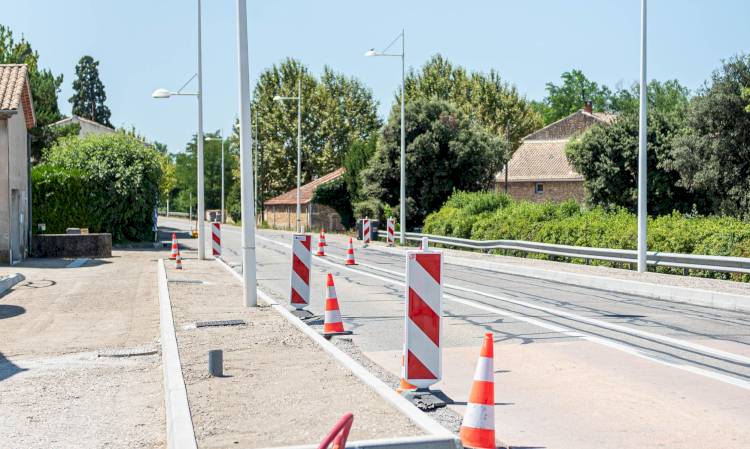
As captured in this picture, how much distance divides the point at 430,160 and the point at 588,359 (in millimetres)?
35629

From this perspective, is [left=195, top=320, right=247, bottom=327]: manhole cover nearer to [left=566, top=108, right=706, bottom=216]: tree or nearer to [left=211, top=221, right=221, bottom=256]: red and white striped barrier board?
[left=211, top=221, right=221, bottom=256]: red and white striped barrier board

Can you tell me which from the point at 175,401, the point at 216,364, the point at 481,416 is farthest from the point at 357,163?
the point at 481,416

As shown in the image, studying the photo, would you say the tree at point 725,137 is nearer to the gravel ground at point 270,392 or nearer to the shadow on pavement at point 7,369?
the gravel ground at point 270,392

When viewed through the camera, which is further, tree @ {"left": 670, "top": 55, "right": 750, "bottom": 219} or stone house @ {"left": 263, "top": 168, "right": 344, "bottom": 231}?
stone house @ {"left": 263, "top": 168, "right": 344, "bottom": 231}

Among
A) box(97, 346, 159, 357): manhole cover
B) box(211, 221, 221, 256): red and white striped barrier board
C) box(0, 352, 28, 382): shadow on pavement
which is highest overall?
box(211, 221, 221, 256): red and white striped barrier board

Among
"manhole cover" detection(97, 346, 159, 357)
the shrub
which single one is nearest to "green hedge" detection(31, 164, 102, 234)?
the shrub

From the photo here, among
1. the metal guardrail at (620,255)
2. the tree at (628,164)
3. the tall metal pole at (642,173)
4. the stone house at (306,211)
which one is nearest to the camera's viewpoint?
the metal guardrail at (620,255)

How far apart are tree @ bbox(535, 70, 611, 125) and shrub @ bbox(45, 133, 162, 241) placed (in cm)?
8361

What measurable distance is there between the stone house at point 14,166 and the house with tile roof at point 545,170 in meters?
41.1

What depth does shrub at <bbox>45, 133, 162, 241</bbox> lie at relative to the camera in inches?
1503

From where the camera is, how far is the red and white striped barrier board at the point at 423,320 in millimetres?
7578

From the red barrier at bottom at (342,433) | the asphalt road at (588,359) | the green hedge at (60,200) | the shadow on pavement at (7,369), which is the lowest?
the shadow on pavement at (7,369)

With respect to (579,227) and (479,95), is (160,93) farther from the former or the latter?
(479,95)

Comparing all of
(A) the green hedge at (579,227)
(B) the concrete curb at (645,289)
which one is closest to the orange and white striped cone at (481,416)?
(B) the concrete curb at (645,289)
